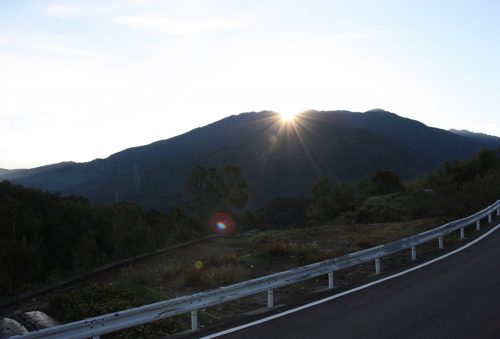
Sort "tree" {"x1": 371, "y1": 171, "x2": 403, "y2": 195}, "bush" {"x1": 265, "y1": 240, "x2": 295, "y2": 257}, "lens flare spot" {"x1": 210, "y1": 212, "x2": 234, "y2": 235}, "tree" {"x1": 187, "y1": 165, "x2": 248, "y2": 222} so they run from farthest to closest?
1. "tree" {"x1": 371, "y1": 171, "x2": 403, "y2": 195}
2. "tree" {"x1": 187, "y1": 165, "x2": 248, "y2": 222}
3. "lens flare spot" {"x1": 210, "y1": 212, "x2": 234, "y2": 235}
4. "bush" {"x1": 265, "y1": 240, "x2": 295, "y2": 257}

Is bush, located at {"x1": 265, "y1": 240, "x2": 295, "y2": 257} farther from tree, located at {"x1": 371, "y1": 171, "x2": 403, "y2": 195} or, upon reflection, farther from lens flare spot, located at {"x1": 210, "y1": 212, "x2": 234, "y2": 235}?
tree, located at {"x1": 371, "y1": 171, "x2": 403, "y2": 195}

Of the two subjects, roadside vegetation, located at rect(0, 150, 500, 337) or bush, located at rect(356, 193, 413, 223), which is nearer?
roadside vegetation, located at rect(0, 150, 500, 337)

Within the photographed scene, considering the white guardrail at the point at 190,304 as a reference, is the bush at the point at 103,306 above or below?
below

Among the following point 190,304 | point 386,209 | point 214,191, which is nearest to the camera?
point 190,304

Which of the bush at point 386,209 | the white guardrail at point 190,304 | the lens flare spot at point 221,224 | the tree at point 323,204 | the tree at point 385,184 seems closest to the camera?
the white guardrail at point 190,304

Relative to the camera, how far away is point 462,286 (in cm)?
938

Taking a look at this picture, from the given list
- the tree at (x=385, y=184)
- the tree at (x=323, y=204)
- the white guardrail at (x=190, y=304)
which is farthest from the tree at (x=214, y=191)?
the white guardrail at (x=190, y=304)

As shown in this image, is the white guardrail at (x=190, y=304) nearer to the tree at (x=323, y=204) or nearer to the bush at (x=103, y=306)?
the bush at (x=103, y=306)

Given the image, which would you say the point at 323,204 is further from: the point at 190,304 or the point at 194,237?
the point at 190,304

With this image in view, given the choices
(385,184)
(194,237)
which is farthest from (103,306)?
(385,184)

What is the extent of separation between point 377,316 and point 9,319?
240 inches

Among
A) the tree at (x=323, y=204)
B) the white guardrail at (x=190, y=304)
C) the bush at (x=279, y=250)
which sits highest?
the white guardrail at (x=190, y=304)

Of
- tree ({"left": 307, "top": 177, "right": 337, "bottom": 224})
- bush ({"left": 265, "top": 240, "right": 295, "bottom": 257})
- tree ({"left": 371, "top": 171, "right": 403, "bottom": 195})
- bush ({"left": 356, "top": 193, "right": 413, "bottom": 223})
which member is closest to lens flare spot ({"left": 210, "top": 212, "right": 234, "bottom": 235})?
bush ({"left": 356, "top": 193, "right": 413, "bottom": 223})

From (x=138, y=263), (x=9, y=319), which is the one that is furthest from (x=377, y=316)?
(x=138, y=263)
